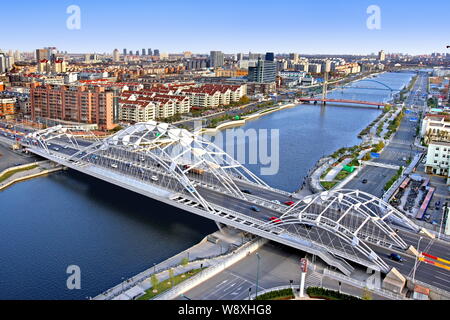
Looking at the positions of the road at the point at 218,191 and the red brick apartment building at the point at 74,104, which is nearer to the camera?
the road at the point at 218,191

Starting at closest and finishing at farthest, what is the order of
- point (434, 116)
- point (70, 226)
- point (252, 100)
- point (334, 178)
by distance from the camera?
1. point (70, 226)
2. point (334, 178)
3. point (434, 116)
4. point (252, 100)

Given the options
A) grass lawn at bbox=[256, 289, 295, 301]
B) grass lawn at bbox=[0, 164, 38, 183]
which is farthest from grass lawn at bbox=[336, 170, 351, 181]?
grass lawn at bbox=[0, 164, 38, 183]

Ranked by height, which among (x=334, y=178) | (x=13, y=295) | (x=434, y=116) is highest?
(x=434, y=116)

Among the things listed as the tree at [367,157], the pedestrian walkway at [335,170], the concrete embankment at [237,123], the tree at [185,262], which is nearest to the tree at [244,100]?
the concrete embankment at [237,123]

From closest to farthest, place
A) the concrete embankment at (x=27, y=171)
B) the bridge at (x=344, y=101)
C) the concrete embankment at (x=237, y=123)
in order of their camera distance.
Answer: the concrete embankment at (x=27, y=171) → the concrete embankment at (x=237, y=123) → the bridge at (x=344, y=101)

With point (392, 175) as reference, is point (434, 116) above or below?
above

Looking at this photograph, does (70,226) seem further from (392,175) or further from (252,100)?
(252,100)

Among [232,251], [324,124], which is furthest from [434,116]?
[232,251]

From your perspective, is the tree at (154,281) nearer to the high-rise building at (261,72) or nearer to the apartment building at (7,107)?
the apartment building at (7,107)

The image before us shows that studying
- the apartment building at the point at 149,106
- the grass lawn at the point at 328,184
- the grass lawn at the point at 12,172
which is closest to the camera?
the grass lawn at the point at 328,184
